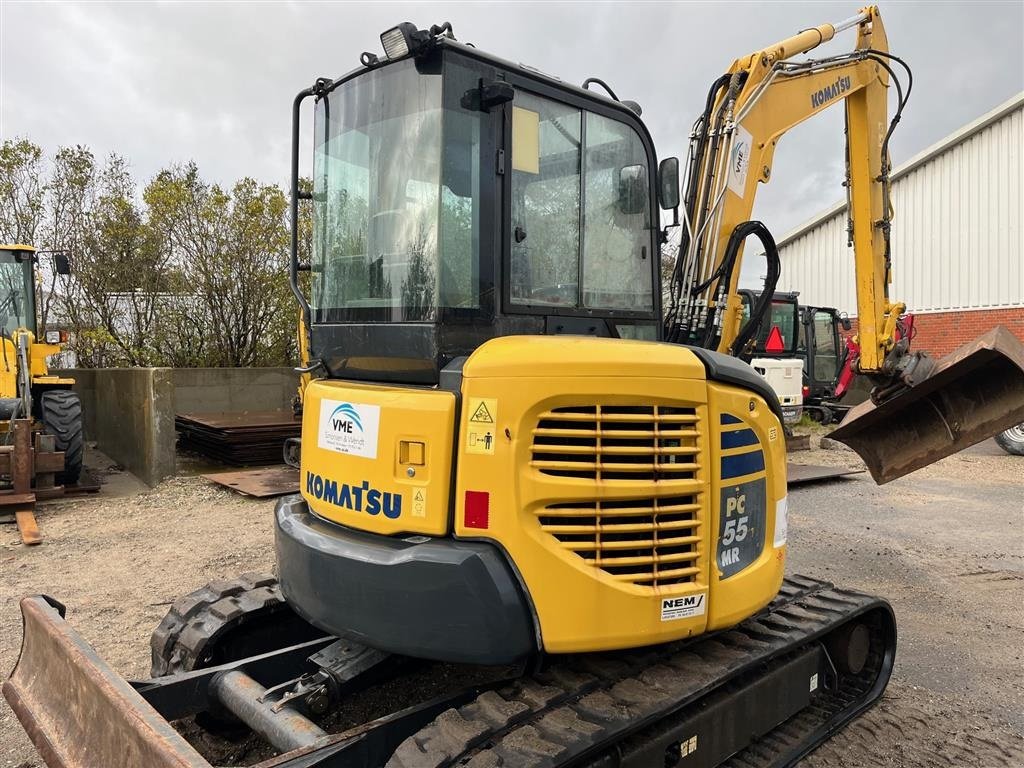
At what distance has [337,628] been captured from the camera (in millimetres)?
2594

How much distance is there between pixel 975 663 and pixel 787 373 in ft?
28.5

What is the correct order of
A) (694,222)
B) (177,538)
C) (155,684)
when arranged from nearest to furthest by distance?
1. (155,684)
2. (694,222)
3. (177,538)

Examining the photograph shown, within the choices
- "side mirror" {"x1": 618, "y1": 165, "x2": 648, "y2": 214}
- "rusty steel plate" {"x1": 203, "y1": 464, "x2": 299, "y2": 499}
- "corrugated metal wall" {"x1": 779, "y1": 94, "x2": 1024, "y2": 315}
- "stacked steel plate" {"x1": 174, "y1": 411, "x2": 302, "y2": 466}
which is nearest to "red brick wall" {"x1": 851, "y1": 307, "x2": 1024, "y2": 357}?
"corrugated metal wall" {"x1": 779, "y1": 94, "x2": 1024, "y2": 315}

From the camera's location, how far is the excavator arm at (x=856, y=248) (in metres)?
4.02

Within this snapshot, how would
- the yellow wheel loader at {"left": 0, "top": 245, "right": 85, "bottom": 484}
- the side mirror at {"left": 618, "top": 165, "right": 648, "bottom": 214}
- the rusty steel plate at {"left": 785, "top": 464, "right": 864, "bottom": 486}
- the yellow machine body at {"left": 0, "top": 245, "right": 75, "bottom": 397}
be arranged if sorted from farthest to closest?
1. the rusty steel plate at {"left": 785, "top": 464, "right": 864, "bottom": 486}
2. the yellow machine body at {"left": 0, "top": 245, "right": 75, "bottom": 397}
3. the yellow wheel loader at {"left": 0, "top": 245, "right": 85, "bottom": 484}
4. the side mirror at {"left": 618, "top": 165, "right": 648, "bottom": 214}

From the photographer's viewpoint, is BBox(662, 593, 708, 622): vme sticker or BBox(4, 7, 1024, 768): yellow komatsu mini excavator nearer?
BBox(4, 7, 1024, 768): yellow komatsu mini excavator

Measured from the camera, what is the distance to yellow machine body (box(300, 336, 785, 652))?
2.37 meters

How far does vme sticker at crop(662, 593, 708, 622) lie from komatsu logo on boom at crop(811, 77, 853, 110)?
3.51 meters

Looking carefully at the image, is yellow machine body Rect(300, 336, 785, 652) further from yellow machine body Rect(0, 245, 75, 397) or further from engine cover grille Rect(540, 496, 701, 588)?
yellow machine body Rect(0, 245, 75, 397)

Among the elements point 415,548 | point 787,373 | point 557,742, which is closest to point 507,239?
point 415,548

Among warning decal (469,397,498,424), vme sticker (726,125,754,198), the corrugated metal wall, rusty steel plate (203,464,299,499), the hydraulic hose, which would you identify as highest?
the corrugated metal wall

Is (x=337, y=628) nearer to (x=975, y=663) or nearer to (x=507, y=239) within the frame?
(x=507, y=239)

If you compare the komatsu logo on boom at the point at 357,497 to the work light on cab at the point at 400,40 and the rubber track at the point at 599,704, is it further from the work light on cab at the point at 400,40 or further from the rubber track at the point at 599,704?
the work light on cab at the point at 400,40

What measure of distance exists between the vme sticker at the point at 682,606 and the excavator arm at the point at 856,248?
1.71m
